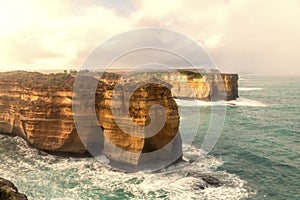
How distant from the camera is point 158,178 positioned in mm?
23859

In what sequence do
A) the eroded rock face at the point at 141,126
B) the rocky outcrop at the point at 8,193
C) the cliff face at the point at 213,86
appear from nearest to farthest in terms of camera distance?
1. the rocky outcrop at the point at 8,193
2. the eroded rock face at the point at 141,126
3. the cliff face at the point at 213,86

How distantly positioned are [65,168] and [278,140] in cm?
2600

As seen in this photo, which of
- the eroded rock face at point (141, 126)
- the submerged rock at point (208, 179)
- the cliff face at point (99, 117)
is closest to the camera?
the submerged rock at point (208, 179)

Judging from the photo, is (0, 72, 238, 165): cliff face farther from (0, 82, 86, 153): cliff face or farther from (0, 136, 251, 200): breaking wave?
(0, 136, 251, 200): breaking wave

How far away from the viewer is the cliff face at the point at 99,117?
82.8 feet

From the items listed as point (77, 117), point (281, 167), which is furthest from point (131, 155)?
point (281, 167)

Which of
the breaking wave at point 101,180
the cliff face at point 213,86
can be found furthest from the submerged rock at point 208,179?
the cliff face at point 213,86

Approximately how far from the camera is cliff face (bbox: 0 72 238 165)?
2523 cm

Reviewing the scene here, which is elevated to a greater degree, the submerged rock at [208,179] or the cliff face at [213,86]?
the cliff face at [213,86]

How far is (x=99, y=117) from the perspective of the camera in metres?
28.1

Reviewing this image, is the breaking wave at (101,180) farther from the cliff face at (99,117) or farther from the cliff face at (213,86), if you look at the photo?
the cliff face at (213,86)

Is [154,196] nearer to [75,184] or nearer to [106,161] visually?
[75,184]

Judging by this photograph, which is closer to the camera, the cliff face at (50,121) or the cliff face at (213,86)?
the cliff face at (50,121)

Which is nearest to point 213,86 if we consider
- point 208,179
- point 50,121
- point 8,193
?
point 50,121
